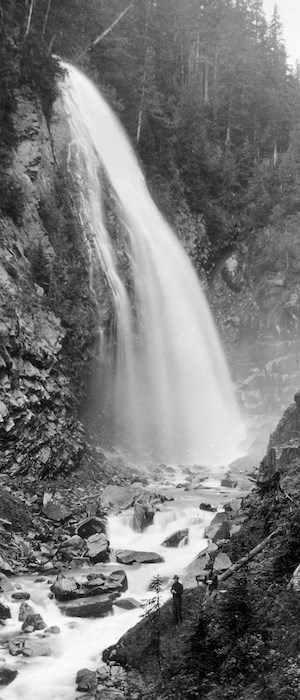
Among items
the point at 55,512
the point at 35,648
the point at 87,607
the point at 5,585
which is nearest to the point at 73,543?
the point at 55,512

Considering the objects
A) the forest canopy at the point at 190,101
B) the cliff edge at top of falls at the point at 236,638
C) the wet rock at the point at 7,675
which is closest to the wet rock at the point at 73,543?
the wet rock at the point at 7,675

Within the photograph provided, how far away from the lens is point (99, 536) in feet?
34.9

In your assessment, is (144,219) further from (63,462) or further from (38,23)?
(63,462)

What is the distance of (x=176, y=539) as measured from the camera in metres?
10.8

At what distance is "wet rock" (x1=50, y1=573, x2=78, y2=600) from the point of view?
794 cm

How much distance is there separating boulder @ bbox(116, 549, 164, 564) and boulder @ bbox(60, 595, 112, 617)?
2008 mm

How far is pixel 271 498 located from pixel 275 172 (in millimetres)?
31017

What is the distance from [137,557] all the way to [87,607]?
7.85 feet

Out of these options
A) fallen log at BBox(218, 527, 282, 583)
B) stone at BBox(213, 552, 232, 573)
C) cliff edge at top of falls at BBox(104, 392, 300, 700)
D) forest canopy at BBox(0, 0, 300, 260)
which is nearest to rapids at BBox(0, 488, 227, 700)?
cliff edge at top of falls at BBox(104, 392, 300, 700)

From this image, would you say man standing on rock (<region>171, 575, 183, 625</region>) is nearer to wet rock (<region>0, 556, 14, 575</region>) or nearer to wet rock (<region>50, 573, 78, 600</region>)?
wet rock (<region>50, 573, 78, 600</region>)

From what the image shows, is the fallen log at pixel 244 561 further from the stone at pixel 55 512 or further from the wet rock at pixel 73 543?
the stone at pixel 55 512

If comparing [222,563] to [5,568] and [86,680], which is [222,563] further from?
[5,568]

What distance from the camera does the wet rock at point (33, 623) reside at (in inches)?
279

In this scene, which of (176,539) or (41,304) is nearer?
(176,539)
